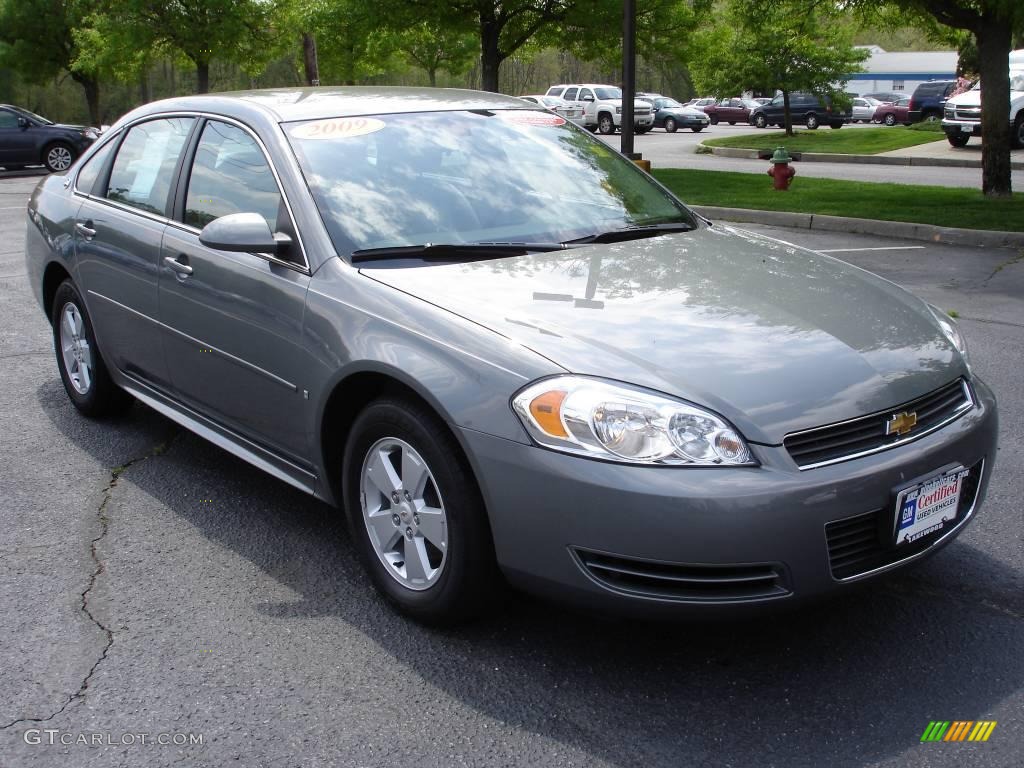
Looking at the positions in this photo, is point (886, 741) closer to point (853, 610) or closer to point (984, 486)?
point (853, 610)

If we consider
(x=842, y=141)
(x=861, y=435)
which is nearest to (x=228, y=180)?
(x=861, y=435)

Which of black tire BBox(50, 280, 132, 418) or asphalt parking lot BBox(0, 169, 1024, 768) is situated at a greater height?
black tire BBox(50, 280, 132, 418)

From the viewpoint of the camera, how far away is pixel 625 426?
2869 millimetres

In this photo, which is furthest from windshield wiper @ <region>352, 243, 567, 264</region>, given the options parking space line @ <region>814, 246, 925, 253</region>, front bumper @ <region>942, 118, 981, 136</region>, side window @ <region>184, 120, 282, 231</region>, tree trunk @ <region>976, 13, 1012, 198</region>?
front bumper @ <region>942, 118, 981, 136</region>

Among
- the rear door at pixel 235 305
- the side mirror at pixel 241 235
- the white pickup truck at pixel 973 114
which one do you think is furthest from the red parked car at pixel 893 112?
the side mirror at pixel 241 235

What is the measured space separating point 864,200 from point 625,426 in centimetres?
1227

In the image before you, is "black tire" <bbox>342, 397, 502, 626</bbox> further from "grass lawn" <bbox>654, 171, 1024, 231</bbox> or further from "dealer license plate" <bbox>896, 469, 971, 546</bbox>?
"grass lawn" <bbox>654, 171, 1024, 231</bbox>

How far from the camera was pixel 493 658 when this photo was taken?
10.7 ft

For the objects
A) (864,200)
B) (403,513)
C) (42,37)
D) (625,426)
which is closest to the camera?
(625,426)

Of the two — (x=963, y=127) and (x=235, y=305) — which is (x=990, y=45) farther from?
(x=963, y=127)

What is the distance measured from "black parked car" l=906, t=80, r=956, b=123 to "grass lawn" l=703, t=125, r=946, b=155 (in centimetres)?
665

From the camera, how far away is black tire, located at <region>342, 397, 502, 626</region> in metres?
3.09

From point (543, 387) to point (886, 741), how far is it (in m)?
1.25

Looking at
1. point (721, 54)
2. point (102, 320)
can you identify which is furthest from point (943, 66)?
point (102, 320)
